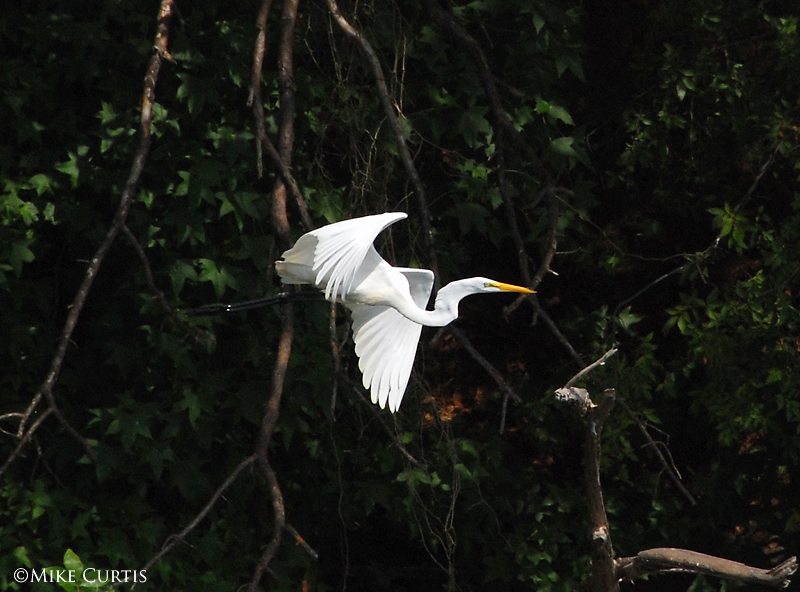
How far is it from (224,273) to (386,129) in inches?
26.7

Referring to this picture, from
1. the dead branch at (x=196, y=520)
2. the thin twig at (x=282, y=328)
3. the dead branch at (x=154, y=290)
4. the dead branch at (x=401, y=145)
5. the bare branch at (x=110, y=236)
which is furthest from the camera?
the dead branch at (x=401, y=145)

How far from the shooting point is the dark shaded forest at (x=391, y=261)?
358cm

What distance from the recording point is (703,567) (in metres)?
2.86

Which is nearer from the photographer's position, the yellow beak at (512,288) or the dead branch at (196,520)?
the dead branch at (196,520)

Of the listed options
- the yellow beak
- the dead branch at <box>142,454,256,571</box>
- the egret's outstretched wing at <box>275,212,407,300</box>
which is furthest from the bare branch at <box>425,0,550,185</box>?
the dead branch at <box>142,454,256,571</box>

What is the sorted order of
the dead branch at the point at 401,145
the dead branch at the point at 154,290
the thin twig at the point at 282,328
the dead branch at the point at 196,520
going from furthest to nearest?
the dead branch at the point at 401,145 < the dead branch at the point at 154,290 < the thin twig at the point at 282,328 < the dead branch at the point at 196,520

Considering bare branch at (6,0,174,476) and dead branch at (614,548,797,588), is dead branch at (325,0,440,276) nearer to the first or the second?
bare branch at (6,0,174,476)

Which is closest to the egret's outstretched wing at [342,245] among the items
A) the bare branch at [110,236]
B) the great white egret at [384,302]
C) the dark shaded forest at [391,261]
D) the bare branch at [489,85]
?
the great white egret at [384,302]

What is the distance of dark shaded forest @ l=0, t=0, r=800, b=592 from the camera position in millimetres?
3576

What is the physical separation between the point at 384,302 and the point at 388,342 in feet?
0.39

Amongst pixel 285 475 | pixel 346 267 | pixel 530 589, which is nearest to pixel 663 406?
pixel 530 589

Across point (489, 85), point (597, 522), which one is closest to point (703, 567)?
point (597, 522)

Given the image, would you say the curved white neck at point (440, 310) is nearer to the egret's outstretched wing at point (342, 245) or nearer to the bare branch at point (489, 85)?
the egret's outstretched wing at point (342, 245)

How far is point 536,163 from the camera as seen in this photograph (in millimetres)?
3596
